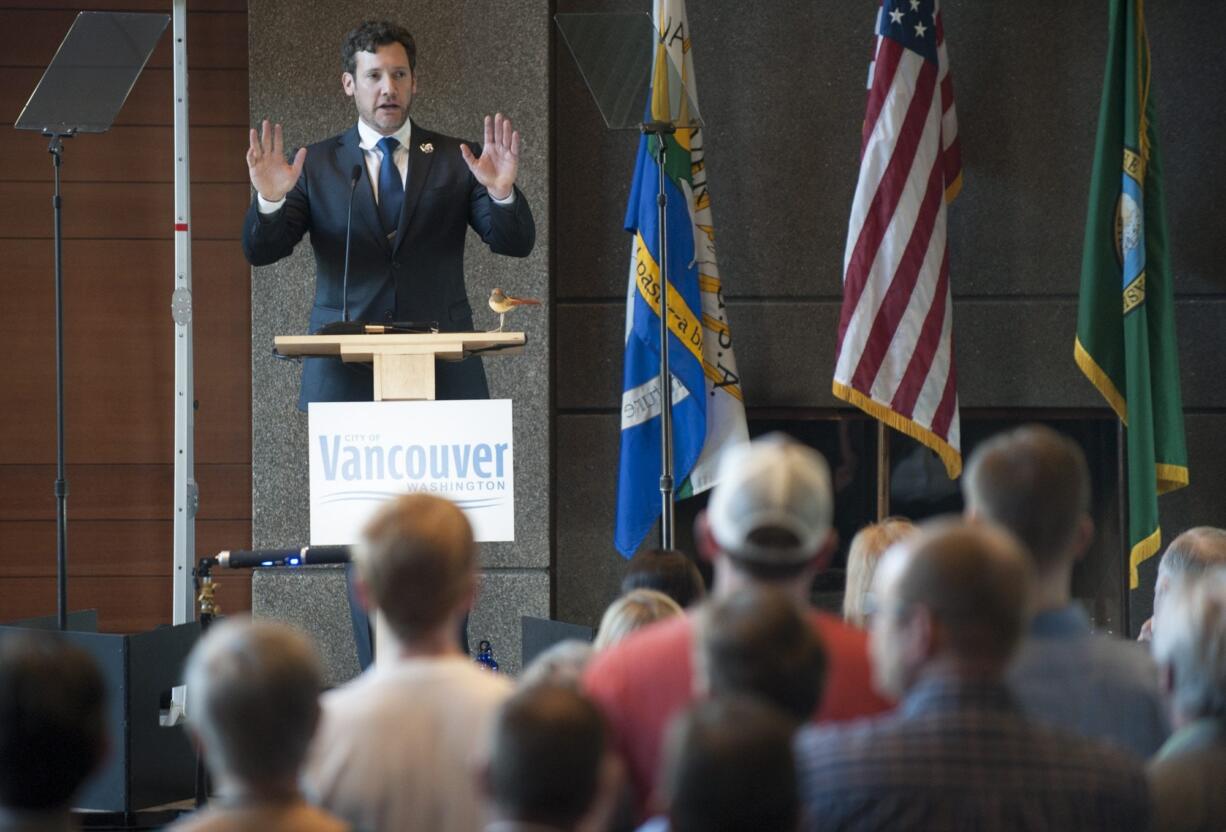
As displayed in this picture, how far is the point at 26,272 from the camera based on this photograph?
20.5ft

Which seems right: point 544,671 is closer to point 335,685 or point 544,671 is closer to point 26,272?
point 335,685

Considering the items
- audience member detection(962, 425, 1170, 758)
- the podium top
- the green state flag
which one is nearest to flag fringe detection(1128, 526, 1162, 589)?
the green state flag

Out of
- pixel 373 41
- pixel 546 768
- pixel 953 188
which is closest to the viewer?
pixel 546 768

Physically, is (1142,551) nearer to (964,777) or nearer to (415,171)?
(415,171)

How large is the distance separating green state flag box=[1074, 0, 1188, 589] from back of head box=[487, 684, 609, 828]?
4.24 metres

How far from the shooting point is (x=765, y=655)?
158 centimetres

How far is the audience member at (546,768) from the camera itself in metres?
1.43

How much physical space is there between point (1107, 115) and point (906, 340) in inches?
41.5

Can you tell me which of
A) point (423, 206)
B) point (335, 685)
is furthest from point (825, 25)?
point (335, 685)

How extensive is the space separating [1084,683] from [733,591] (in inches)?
20.2

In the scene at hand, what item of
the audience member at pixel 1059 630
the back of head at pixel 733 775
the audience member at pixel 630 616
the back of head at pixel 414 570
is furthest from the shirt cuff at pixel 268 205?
the back of head at pixel 733 775

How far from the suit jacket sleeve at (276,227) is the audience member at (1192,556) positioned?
2.52 m

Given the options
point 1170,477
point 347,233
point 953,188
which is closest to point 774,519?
point 347,233

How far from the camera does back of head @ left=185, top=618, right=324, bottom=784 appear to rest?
156cm
